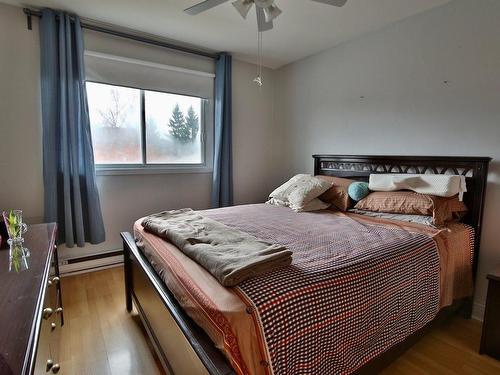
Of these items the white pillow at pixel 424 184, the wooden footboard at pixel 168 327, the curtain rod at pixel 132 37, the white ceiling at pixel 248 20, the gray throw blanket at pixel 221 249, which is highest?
the white ceiling at pixel 248 20

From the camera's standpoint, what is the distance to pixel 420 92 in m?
2.44

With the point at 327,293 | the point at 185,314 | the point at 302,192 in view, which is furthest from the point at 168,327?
the point at 302,192

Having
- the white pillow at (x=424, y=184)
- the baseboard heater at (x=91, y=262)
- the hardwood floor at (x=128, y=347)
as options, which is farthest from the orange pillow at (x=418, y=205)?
the baseboard heater at (x=91, y=262)

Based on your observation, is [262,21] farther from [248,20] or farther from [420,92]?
[420,92]

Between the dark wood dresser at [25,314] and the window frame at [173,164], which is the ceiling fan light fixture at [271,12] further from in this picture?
the dark wood dresser at [25,314]

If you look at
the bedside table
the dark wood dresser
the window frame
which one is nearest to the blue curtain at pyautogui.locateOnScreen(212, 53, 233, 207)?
the window frame

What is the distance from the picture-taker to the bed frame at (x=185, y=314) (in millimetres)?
1078

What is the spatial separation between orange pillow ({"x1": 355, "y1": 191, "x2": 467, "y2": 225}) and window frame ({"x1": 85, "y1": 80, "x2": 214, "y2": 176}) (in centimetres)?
200

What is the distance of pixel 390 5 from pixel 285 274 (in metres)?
2.35

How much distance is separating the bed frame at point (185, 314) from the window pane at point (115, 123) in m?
1.19

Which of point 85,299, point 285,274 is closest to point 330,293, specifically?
point 285,274

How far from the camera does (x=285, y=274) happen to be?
1192 millimetres

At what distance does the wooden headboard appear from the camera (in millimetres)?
2062

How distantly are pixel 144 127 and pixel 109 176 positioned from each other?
66 cm
